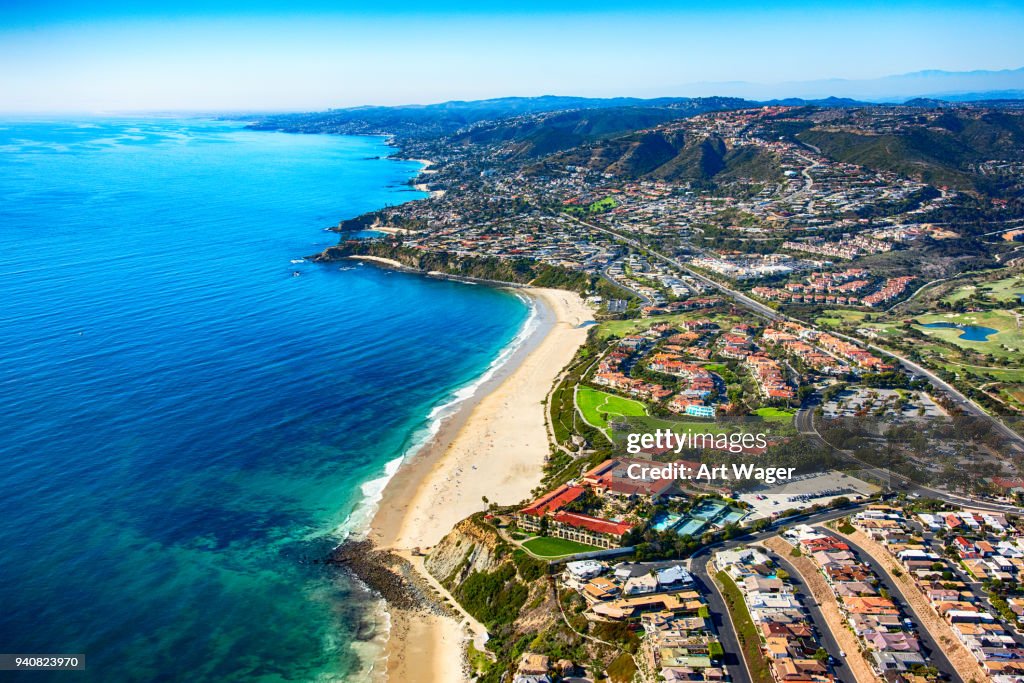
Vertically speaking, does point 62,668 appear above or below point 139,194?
below

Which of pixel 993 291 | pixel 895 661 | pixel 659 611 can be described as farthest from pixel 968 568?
pixel 993 291

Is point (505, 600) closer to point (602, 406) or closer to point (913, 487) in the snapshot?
point (602, 406)

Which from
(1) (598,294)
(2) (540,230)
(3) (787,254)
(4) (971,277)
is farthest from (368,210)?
(4) (971,277)

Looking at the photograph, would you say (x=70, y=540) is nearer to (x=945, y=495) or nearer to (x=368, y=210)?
(x=945, y=495)

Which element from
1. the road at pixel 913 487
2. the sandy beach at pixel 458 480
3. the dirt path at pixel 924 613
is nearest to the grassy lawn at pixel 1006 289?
the road at pixel 913 487

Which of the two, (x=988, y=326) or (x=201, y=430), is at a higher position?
(x=988, y=326)

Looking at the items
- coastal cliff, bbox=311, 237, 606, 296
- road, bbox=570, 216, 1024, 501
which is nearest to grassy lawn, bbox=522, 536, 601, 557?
road, bbox=570, 216, 1024, 501
